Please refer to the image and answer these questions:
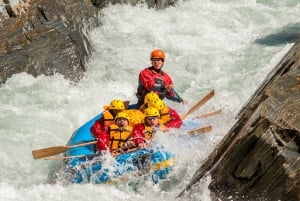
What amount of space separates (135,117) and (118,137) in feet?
1.59

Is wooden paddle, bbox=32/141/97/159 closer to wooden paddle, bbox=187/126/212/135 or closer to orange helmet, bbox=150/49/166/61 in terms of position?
wooden paddle, bbox=187/126/212/135

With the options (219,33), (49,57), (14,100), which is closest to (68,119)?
(14,100)

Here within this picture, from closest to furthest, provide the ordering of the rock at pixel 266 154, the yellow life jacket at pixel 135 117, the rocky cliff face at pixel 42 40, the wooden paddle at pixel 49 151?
the rock at pixel 266 154 < the wooden paddle at pixel 49 151 < the yellow life jacket at pixel 135 117 < the rocky cliff face at pixel 42 40

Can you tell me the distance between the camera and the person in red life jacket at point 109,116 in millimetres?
7105

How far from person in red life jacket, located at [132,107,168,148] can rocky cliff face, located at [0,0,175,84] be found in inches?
159

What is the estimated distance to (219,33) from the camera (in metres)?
13.1

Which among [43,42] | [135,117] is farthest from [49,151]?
[43,42]

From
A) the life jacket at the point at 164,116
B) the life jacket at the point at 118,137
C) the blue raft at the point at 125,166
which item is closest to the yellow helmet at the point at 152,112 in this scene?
the life jacket at the point at 164,116

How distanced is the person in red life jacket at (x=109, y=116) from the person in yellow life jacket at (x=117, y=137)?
0.38 meters

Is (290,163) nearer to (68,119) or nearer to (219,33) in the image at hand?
(68,119)

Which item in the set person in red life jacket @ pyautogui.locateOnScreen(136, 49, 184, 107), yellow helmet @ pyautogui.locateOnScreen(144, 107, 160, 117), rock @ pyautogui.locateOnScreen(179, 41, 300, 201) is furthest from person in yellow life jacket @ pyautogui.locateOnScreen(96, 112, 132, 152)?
rock @ pyautogui.locateOnScreen(179, 41, 300, 201)

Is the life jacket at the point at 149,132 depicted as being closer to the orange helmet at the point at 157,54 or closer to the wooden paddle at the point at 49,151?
the wooden paddle at the point at 49,151

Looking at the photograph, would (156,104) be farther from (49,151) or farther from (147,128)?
(49,151)

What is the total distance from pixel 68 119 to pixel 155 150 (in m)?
3.02
